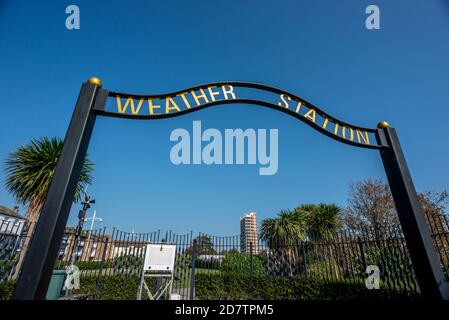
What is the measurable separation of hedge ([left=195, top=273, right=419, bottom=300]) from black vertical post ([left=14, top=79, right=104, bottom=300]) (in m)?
7.08

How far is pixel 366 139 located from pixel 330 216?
1906 cm

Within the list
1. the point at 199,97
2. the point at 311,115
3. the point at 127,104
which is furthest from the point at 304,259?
the point at 127,104

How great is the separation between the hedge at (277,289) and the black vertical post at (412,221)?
10.7 ft

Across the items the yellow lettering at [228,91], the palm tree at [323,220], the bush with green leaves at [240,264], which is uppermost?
the palm tree at [323,220]

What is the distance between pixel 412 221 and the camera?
125 inches

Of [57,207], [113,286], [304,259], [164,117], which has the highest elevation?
[164,117]

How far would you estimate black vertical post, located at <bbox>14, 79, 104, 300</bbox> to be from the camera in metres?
1.92

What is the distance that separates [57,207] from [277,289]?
9.78 metres

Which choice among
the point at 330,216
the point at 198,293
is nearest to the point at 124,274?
the point at 198,293

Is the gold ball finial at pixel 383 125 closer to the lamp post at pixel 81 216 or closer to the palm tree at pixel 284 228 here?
the lamp post at pixel 81 216

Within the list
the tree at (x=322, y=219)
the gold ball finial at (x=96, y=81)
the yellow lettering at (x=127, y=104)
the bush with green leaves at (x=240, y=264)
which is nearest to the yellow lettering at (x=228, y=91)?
the yellow lettering at (x=127, y=104)

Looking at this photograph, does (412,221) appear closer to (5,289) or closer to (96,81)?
(96,81)

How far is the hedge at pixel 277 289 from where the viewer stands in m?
6.47
